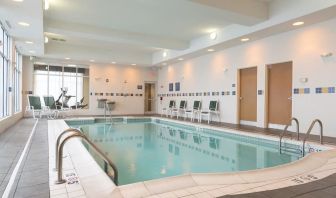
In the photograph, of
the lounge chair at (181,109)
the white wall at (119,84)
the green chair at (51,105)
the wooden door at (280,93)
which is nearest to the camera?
the wooden door at (280,93)

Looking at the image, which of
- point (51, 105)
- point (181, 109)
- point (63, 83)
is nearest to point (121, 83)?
point (63, 83)

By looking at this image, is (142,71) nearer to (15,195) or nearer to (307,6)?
(307,6)

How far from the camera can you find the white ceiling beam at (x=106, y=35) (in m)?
6.67

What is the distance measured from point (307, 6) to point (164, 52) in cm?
656

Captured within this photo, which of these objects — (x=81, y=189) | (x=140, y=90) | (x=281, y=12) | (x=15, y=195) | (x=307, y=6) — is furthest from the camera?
(x=140, y=90)

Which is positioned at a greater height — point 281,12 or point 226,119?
point 281,12

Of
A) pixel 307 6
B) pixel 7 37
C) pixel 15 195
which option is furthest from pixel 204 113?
pixel 15 195

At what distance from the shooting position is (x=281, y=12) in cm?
531

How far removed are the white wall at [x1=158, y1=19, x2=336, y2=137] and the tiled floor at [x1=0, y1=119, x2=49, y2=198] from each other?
5620 millimetres

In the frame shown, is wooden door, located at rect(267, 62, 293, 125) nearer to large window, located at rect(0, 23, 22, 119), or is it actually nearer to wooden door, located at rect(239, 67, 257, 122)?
wooden door, located at rect(239, 67, 257, 122)

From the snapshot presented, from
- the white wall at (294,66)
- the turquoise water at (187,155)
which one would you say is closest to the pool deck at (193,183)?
the turquoise water at (187,155)

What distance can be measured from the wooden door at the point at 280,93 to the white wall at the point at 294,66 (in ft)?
0.69

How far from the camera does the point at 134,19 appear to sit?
6.46 metres

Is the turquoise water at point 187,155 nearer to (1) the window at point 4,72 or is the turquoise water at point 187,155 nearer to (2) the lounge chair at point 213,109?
(2) the lounge chair at point 213,109
